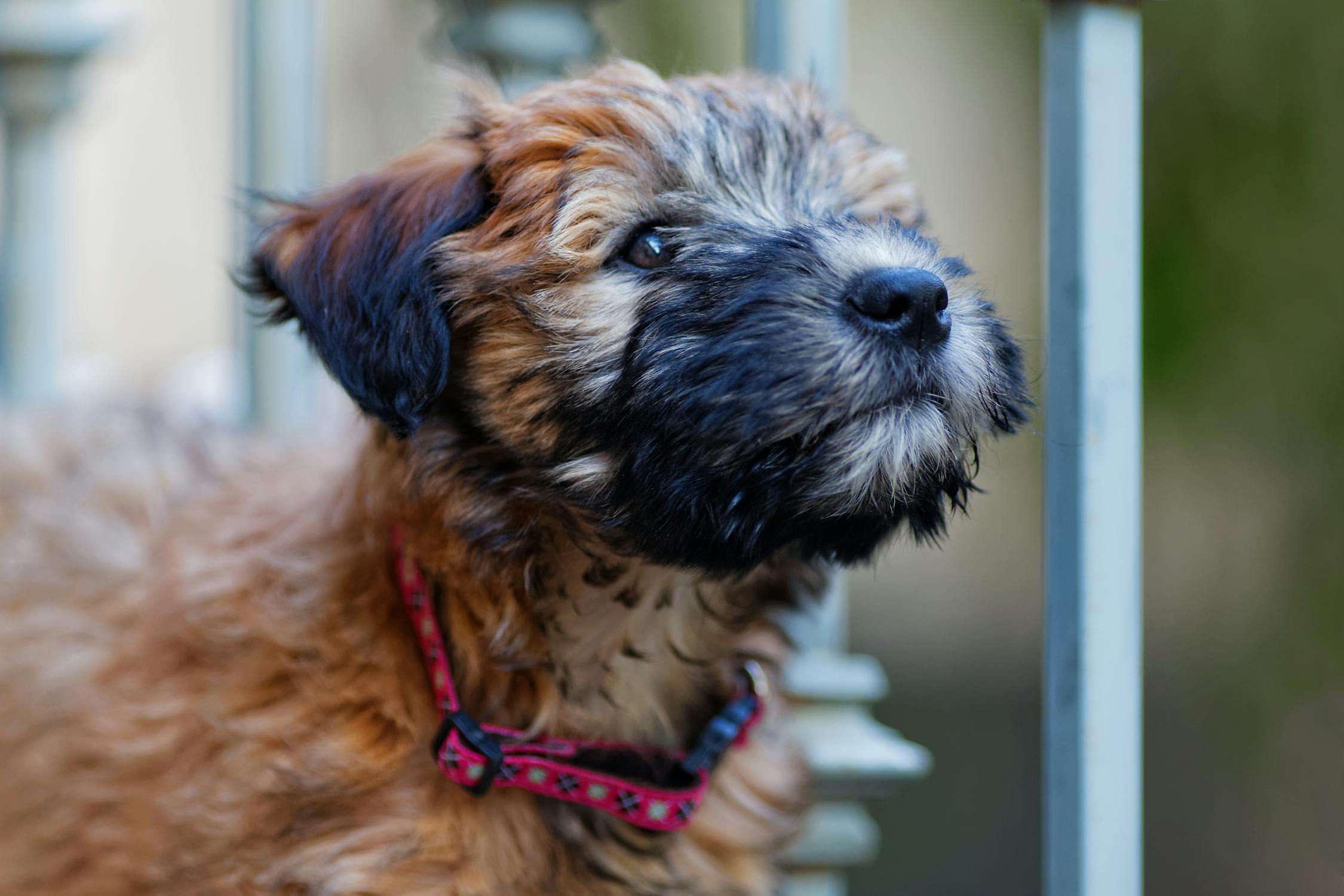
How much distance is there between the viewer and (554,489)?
1.69 m

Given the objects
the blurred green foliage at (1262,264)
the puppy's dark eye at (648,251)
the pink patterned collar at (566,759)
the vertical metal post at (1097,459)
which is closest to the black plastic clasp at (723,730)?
the pink patterned collar at (566,759)

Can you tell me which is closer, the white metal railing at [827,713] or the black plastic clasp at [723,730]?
the black plastic clasp at [723,730]

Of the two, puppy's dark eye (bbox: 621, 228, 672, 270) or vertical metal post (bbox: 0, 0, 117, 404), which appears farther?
vertical metal post (bbox: 0, 0, 117, 404)

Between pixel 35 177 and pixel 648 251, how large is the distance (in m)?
3.16

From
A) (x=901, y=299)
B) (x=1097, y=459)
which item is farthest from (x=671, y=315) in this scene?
(x=1097, y=459)

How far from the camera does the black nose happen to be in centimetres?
145

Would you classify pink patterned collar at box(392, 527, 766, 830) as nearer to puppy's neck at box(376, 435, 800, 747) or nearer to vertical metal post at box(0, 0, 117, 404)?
puppy's neck at box(376, 435, 800, 747)

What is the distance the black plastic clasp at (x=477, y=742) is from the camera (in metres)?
1.69

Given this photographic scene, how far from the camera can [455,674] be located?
179 cm

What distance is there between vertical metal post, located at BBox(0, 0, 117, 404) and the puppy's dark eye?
9.77 feet

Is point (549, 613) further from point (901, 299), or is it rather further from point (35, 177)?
point (35, 177)

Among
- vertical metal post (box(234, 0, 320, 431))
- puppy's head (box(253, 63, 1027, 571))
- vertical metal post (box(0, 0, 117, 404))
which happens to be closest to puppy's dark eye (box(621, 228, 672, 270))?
puppy's head (box(253, 63, 1027, 571))

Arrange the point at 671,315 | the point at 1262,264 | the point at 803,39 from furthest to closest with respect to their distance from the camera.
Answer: the point at 1262,264, the point at 803,39, the point at 671,315

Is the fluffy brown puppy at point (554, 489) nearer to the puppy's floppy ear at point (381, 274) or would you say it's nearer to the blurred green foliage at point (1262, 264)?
the puppy's floppy ear at point (381, 274)
